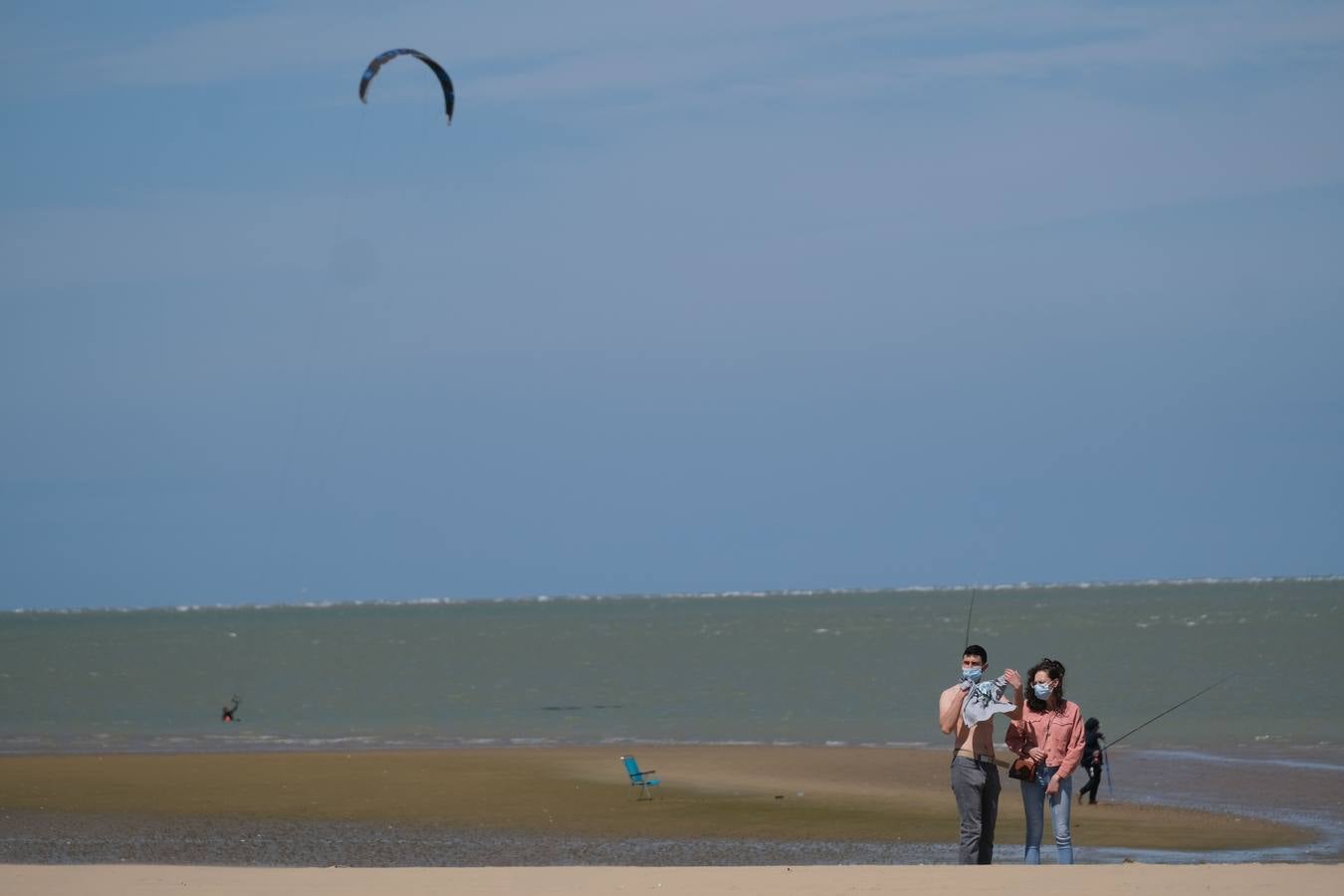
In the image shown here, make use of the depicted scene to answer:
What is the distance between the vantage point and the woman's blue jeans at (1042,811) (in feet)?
36.1

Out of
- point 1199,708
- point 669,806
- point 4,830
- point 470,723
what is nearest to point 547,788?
point 669,806

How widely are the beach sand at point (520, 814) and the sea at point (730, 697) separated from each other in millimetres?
2230

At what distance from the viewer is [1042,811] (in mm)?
11211

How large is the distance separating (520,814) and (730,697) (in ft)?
82.4

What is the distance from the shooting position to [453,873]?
1164cm

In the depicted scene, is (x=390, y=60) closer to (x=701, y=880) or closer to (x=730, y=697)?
(x=701, y=880)

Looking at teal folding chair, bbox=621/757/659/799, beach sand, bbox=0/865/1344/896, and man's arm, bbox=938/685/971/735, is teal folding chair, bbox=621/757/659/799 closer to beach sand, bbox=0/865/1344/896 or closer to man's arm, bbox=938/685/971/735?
beach sand, bbox=0/865/1344/896

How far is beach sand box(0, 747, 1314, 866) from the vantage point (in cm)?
1574

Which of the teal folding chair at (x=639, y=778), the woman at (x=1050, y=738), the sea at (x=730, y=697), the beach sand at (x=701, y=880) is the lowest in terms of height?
the beach sand at (x=701, y=880)

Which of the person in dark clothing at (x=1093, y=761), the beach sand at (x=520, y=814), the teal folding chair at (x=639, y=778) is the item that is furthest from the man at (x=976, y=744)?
the teal folding chair at (x=639, y=778)

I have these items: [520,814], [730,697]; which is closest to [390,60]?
[520,814]

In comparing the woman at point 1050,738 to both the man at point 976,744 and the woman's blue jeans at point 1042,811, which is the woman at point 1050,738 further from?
the man at point 976,744

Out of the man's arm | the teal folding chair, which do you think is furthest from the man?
the teal folding chair

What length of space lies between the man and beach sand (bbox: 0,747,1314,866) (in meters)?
4.03
